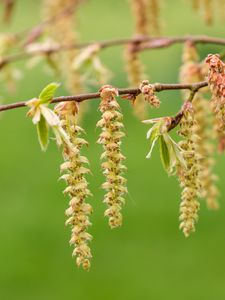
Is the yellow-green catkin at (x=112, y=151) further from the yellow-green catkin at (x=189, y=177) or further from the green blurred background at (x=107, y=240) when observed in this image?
the green blurred background at (x=107, y=240)

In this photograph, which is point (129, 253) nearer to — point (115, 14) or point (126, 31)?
point (126, 31)

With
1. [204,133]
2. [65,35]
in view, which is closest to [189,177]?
[204,133]

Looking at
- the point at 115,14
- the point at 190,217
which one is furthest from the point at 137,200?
the point at 115,14

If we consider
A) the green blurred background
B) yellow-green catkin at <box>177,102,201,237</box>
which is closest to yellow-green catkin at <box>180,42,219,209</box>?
yellow-green catkin at <box>177,102,201,237</box>

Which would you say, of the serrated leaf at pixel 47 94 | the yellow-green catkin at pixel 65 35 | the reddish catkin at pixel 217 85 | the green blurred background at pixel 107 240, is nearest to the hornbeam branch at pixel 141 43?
the yellow-green catkin at pixel 65 35

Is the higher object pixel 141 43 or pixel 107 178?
pixel 141 43

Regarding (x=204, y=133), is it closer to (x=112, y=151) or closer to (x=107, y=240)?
(x=112, y=151)
